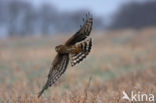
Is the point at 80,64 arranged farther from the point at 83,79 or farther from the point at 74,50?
the point at 74,50

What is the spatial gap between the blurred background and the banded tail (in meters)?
0.39

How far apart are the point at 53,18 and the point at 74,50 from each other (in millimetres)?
89518

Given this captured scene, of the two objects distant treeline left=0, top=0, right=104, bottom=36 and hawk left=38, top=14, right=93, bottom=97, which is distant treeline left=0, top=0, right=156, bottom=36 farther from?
hawk left=38, top=14, right=93, bottom=97

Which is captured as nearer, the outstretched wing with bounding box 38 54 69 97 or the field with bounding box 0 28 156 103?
the outstretched wing with bounding box 38 54 69 97

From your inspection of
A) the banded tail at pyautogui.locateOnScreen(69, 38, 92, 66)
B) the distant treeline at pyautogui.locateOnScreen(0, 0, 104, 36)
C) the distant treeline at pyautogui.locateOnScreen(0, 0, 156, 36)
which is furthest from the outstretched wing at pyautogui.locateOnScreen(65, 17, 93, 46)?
the distant treeline at pyautogui.locateOnScreen(0, 0, 104, 36)

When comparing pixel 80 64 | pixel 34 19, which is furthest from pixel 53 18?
pixel 80 64

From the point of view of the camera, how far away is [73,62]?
18.5 ft

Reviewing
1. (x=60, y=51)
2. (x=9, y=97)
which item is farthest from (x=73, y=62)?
(x=9, y=97)

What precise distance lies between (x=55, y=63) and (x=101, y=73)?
617 centimetres

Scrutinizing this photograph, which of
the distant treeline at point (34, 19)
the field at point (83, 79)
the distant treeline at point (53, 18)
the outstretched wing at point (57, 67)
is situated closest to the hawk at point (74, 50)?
the outstretched wing at point (57, 67)

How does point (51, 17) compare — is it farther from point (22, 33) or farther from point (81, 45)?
point (81, 45)

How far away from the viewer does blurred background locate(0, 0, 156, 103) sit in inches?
288

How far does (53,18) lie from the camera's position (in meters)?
94.6

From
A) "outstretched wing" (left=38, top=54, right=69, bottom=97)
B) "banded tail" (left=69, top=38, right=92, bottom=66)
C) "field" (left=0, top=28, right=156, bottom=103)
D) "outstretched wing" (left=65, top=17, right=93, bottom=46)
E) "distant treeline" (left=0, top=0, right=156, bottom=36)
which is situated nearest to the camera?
"banded tail" (left=69, top=38, right=92, bottom=66)
